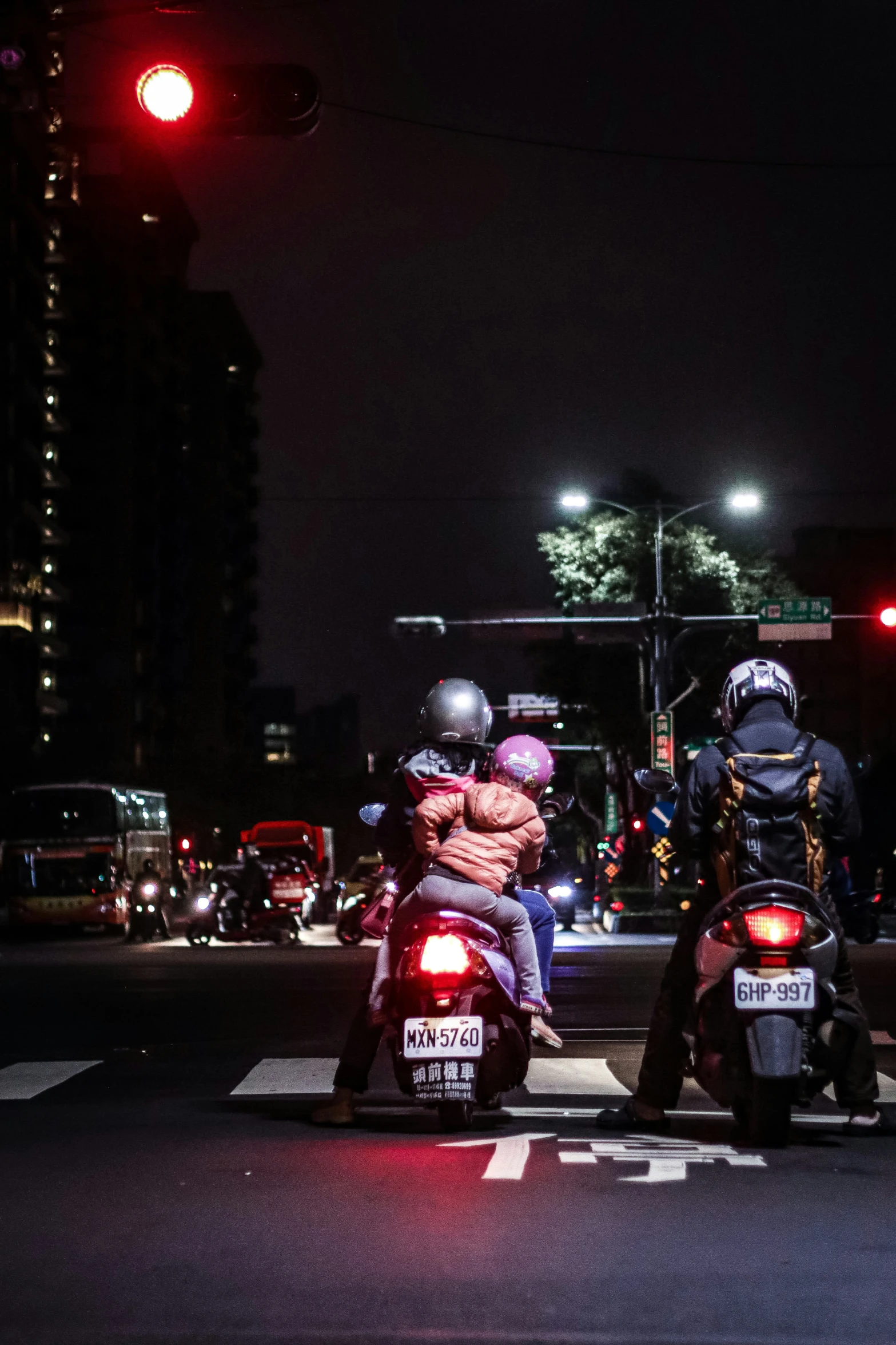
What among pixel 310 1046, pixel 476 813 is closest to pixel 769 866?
pixel 476 813

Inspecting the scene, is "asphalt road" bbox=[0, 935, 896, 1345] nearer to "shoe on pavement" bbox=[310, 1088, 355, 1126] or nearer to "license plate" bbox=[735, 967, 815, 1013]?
"shoe on pavement" bbox=[310, 1088, 355, 1126]

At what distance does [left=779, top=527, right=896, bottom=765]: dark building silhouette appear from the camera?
12062 centimetres

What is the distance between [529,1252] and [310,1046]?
704cm

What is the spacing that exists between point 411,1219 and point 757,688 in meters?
2.87

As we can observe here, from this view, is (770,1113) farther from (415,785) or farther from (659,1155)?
(415,785)

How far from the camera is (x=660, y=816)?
27609mm

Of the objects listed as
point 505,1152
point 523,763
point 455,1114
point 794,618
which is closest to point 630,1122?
point 455,1114

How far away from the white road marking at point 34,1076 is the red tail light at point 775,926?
158 inches

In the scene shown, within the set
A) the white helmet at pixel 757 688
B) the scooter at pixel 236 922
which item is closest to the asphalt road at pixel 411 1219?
the white helmet at pixel 757 688

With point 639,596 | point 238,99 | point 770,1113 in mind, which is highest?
point 639,596

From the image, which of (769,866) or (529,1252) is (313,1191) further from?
(769,866)

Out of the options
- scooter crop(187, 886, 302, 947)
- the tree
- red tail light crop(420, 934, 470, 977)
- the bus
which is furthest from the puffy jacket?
the tree

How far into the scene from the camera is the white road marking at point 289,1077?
1016cm

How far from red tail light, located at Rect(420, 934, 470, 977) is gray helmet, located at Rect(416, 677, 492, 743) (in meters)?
1.00
